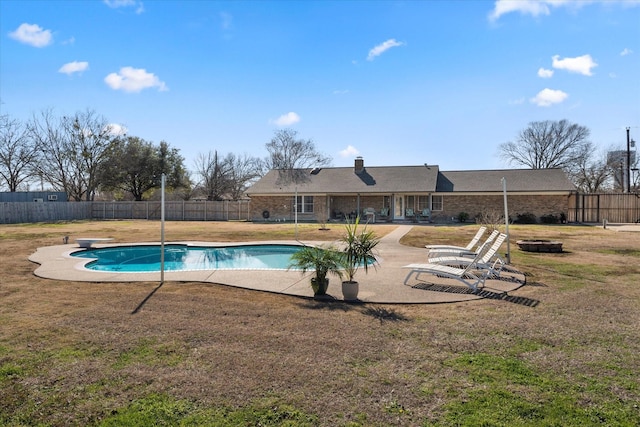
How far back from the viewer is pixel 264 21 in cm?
1296

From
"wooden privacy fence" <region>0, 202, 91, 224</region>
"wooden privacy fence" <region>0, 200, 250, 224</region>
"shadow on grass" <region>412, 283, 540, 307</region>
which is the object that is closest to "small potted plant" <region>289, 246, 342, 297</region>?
"shadow on grass" <region>412, 283, 540, 307</region>

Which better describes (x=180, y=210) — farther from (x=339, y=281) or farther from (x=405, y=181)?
(x=339, y=281)

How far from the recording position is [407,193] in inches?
1240

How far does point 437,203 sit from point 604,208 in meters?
12.3

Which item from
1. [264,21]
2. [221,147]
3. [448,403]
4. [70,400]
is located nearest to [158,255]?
[264,21]

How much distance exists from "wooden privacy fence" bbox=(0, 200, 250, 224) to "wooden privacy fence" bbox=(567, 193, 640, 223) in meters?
27.5

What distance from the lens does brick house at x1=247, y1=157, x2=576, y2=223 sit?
99.3 ft

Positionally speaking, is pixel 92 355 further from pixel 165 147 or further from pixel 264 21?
pixel 165 147

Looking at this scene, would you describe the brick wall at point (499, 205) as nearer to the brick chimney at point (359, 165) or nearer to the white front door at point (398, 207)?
the white front door at point (398, 207)

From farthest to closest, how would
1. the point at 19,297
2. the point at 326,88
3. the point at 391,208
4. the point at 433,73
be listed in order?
the point at 391,208 < the point at 326,88 < the point at 433,73 < the point at 19,297

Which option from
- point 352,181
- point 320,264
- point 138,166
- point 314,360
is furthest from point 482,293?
point 138,166

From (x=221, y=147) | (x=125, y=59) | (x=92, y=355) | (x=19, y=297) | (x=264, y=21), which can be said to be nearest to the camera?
(x=92, y=355)

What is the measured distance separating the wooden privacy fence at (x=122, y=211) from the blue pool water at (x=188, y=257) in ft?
67.5

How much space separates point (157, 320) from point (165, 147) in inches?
1777
